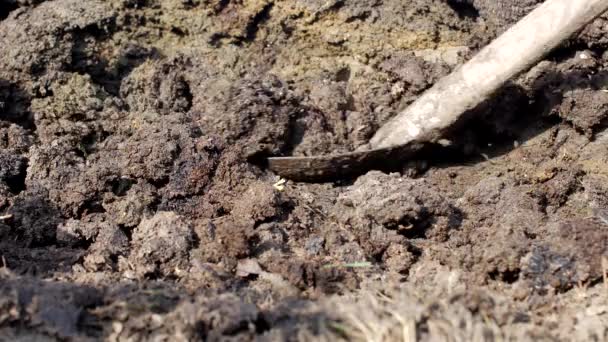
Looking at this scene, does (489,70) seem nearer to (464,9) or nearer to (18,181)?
(464,9)

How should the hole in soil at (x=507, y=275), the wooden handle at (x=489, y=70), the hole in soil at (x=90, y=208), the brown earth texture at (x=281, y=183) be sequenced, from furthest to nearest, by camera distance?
the wooden handle at (x=489, y=70) → the hole in soil at (x=90, y=208) → the hole in soil at (x=507, y=275) → the brown earth texture at (x=281, y=183)

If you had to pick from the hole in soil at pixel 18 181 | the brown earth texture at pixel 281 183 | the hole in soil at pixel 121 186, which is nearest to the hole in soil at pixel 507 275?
the brown earth texture at pixel 281 183

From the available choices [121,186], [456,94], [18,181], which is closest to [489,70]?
[456,94]

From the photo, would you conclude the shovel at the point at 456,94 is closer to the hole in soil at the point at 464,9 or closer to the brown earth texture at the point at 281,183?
the brown earth texture at the point at 281,183

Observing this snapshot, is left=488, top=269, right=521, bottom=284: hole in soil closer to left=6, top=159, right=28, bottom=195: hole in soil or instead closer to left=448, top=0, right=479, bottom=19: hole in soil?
left=448, top=0, right=479, bottom=19: hole in soil

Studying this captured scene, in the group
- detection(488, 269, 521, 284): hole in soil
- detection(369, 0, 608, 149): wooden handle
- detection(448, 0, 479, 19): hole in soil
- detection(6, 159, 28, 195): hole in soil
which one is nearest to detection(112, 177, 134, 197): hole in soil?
detection(6, 159, 28, 195): hole in soil

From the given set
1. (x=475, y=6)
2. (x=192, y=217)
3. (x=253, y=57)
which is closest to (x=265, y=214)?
(x=192, y=217)

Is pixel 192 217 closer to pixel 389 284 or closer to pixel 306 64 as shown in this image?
pixel 389 284
